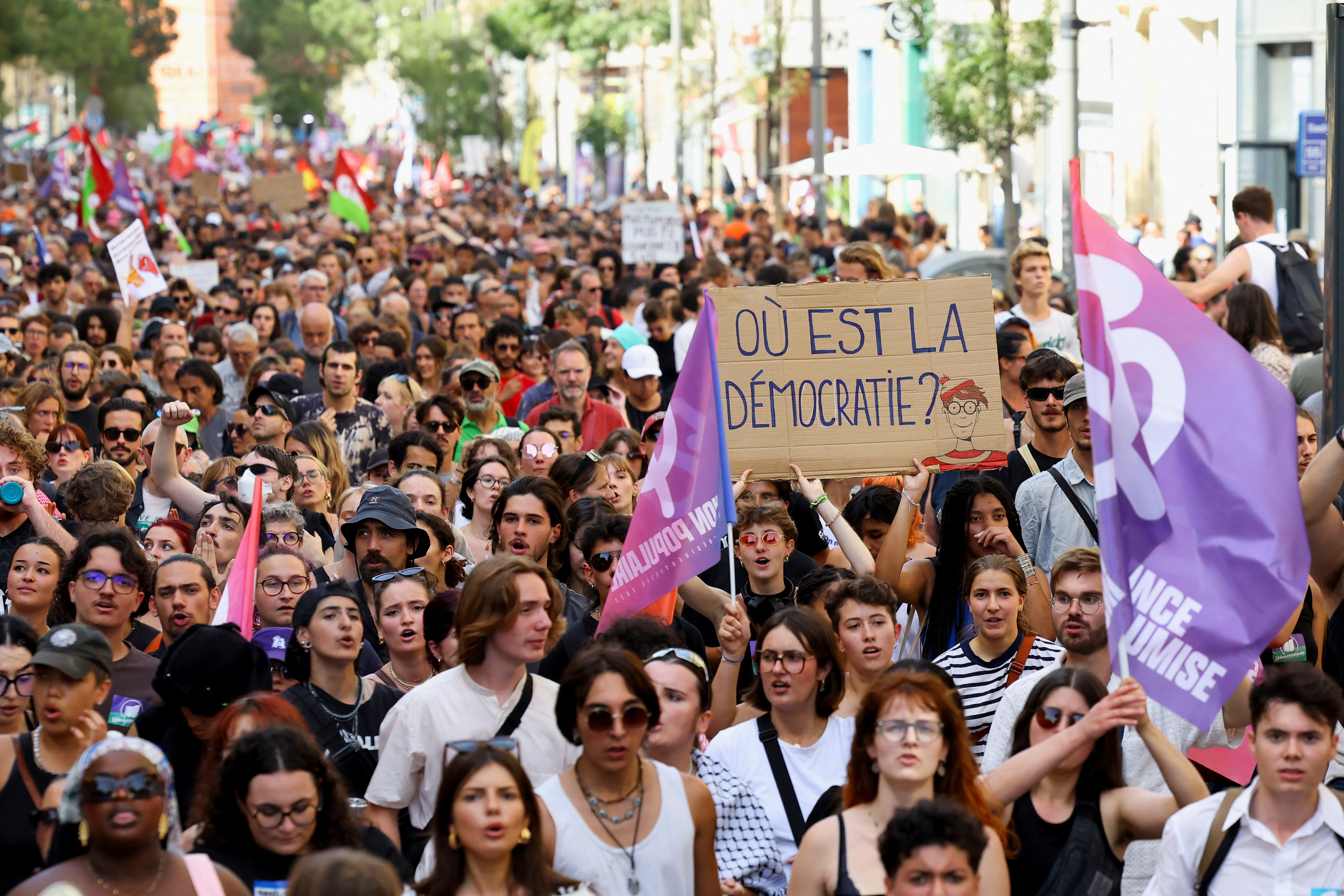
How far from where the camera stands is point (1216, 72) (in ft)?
88.6

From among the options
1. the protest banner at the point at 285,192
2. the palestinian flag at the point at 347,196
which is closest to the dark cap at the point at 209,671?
the palestinian flag at the point at 347,196

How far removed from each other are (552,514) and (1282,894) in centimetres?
358

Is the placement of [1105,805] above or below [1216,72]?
below

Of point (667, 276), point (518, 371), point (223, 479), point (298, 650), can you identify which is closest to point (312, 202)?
Answer: point (667, 276)

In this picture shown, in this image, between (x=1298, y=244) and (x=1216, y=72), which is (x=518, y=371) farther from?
(x=1216, y=72)

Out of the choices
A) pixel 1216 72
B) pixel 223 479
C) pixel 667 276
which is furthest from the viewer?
pixel 1216 72

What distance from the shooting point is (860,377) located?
7645 mm

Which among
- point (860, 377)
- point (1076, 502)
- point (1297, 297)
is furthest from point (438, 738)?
point (1297, 297)

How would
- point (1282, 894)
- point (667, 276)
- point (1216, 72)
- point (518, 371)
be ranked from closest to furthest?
point (1282, 894), point (518, 371), point (667, 276), point (1216, 72)


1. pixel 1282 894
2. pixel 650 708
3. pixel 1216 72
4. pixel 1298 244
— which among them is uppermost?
pixel 1216 72

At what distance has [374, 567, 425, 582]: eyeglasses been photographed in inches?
254

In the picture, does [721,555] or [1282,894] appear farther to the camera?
[721,555]

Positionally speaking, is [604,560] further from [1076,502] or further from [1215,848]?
[1215,848]

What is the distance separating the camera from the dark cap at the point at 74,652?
5227mm
